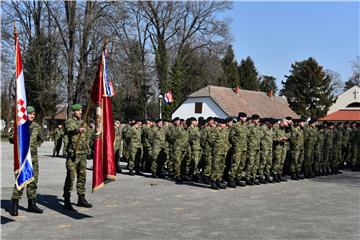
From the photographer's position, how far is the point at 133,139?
622 inches

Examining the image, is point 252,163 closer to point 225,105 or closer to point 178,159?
point 178,159

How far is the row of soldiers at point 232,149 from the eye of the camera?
42.1 feet

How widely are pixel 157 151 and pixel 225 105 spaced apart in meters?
33.4

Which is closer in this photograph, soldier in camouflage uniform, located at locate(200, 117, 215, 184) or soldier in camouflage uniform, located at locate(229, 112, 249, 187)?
soldier in camouflage uniform, located at locate(229, 112, 249, 187)

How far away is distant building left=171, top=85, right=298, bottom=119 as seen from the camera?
157 ft

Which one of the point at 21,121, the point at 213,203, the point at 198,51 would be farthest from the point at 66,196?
the point at 198,51

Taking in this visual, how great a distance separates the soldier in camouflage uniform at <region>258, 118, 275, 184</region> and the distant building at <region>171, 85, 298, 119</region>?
31669 millimetres

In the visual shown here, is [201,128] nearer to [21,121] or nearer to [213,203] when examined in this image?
[213,203]

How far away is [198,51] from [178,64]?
741 centimetres

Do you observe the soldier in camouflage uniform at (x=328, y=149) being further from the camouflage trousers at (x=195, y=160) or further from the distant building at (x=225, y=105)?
the distant building at (x=225, y=105)

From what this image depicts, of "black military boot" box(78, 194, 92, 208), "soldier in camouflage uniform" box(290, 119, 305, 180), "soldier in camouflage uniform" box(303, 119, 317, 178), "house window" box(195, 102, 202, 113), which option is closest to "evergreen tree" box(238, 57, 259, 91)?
"house window" box(195, 102, 202, 113)

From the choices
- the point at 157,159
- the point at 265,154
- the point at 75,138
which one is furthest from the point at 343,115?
the point at 75,138

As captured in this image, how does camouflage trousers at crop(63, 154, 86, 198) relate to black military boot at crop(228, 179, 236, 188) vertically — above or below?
above

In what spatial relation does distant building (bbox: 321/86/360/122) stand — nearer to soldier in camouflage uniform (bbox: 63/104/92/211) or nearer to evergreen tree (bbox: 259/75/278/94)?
evergreen tree (bbox: 259/75/278/94)
